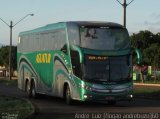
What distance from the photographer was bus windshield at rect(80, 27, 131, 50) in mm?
23625

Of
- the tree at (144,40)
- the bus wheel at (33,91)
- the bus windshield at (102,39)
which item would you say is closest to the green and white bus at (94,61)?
the bus windshield at (102,39)

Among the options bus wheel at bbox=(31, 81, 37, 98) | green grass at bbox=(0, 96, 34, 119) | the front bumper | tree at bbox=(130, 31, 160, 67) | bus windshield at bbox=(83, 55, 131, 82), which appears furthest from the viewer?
tree at bbox=(130, 31, 160, 67)

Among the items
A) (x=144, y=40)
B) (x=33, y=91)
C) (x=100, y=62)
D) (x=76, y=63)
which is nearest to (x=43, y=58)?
(x=33, y=91)

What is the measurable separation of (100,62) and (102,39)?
3.40 feet

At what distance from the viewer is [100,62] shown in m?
23.5

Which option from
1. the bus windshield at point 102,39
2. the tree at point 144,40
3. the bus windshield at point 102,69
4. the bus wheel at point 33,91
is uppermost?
the tree at point 144,40

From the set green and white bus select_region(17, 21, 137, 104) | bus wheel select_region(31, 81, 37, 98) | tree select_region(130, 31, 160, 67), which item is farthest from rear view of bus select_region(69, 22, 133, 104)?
tree select_region(130, 31, 160, 67)

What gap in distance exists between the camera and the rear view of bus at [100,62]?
2336 centimetres

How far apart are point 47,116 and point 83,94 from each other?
435 cm

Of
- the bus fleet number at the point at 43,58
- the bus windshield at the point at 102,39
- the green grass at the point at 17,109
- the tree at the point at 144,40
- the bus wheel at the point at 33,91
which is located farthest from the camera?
the tree at the point at 144,40

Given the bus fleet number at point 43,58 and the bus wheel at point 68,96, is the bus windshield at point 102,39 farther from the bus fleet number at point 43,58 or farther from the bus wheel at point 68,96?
the bus fleet number at point 43,58

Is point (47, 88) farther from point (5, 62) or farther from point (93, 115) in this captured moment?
point (5, 62)

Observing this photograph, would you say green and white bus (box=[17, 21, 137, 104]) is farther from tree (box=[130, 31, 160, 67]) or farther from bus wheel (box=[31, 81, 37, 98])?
tree (box=[130, 31, 160, 67])

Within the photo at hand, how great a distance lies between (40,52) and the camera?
28984 mm
